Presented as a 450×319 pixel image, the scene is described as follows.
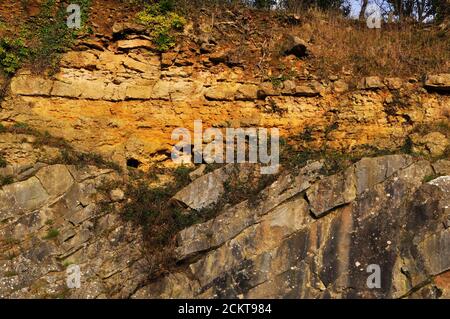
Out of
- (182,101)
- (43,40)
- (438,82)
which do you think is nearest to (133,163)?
(182,101)

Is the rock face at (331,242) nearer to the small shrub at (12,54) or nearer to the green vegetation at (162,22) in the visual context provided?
the green vegetation at (162,22)

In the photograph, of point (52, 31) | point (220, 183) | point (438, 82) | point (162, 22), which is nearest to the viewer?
point (220, 183)

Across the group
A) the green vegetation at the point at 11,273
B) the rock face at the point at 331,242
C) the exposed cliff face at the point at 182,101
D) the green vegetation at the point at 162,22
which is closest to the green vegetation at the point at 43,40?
the exposed cliff face at the point at 182,101

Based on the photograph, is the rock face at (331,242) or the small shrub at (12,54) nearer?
the rock face at (331,242)

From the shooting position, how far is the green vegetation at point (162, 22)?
38.5 ft

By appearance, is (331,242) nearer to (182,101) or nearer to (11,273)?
(182,101)

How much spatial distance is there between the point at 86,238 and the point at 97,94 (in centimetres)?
327

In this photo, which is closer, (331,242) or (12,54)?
(331,242)

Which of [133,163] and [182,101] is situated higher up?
[182,101]

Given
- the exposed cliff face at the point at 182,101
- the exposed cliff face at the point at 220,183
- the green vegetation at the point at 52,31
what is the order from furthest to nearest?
the green vegetation at the point at 52,31, the exposed cliff face at the point at 182,101, the exposed cliff face at the point at 220,183

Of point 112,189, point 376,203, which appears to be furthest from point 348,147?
point 112,189

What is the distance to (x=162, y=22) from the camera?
11.8 meters

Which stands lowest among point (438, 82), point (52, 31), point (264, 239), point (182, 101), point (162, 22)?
point (264, 239)
